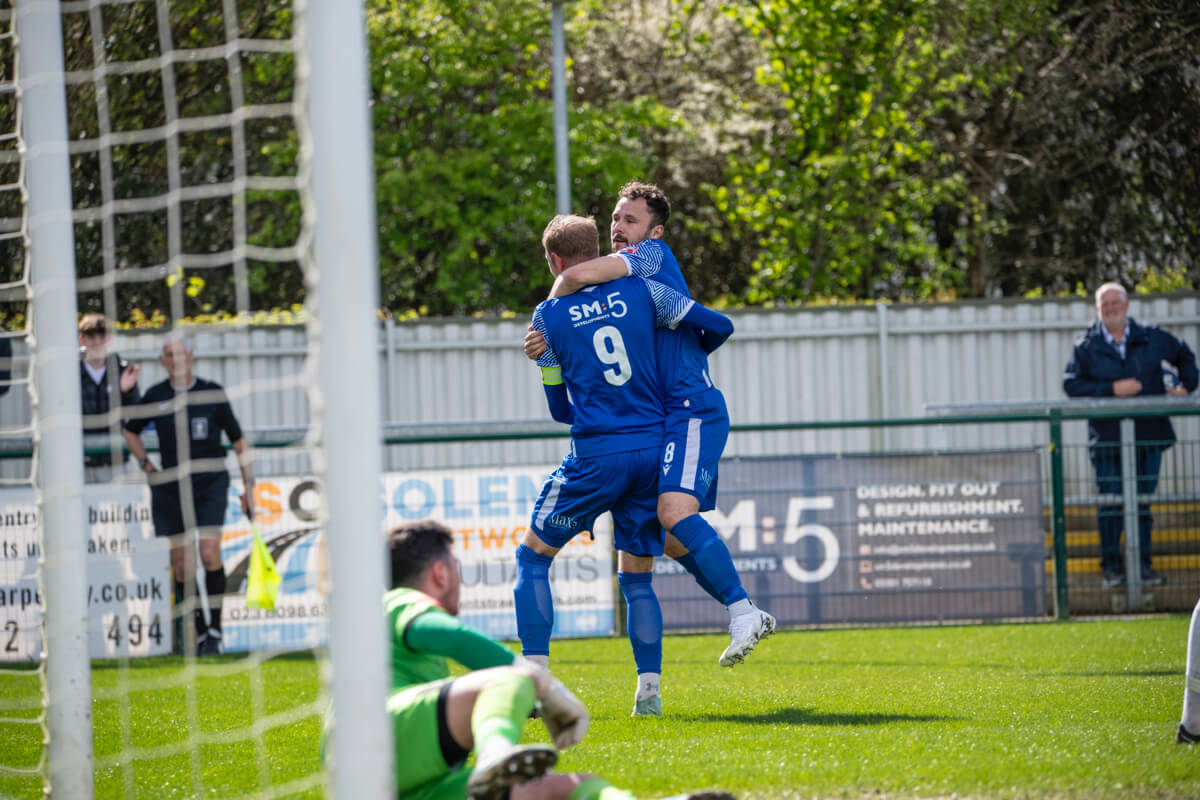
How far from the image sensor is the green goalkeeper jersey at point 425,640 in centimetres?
326

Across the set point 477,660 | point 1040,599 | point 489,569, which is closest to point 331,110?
point 477,660

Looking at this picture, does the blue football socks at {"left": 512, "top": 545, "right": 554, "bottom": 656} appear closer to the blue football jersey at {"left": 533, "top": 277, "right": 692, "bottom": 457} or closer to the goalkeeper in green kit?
the blue football jersey at {"left": 533, "top": 277, "right": 692, "bottom": 457}

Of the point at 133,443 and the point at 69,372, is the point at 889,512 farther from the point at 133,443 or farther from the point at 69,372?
the point at 69,372

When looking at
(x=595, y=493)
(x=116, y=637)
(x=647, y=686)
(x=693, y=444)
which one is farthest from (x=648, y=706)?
(x=116, y=637)

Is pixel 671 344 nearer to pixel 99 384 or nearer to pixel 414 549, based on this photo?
pixel 414 549

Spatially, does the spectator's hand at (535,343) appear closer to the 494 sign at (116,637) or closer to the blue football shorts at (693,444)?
the blue football shorts at (693,444)

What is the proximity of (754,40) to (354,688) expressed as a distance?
859 inches

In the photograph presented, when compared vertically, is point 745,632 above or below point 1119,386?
below

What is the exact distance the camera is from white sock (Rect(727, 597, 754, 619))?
5.45 meters

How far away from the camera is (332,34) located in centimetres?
268

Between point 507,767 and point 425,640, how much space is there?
58 cm

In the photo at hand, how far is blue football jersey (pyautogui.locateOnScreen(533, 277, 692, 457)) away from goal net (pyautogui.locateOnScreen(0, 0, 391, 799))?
1182 millimetres

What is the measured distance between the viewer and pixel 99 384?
392 inches

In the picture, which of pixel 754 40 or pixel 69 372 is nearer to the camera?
pixel 69 372
